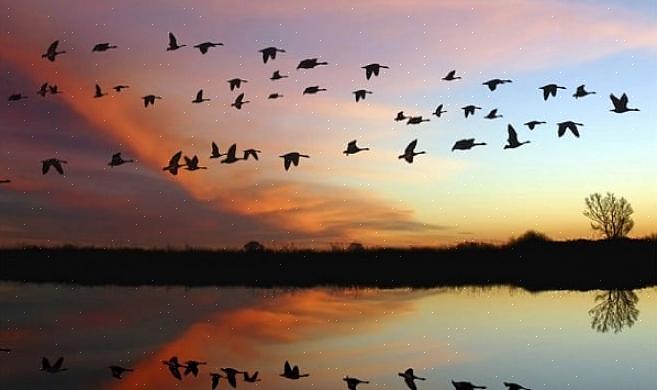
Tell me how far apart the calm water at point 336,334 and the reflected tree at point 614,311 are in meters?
0.05

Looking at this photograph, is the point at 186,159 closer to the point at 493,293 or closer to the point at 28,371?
the point at 28,371

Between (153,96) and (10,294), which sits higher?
(153,96)

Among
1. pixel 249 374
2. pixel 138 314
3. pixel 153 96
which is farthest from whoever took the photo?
pixel 138 314

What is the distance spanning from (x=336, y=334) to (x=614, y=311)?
14079mm

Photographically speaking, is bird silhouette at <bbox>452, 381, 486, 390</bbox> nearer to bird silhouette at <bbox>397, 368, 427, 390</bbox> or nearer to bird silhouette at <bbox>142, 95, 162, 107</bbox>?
bird silhouette at <bbox>397, 368, 427, 390</bbox>

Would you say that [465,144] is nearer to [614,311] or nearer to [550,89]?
[550,89]

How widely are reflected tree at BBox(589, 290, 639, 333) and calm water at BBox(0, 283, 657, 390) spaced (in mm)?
51

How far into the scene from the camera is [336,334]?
30.5m

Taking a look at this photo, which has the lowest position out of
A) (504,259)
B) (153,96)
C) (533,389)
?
(533,389)

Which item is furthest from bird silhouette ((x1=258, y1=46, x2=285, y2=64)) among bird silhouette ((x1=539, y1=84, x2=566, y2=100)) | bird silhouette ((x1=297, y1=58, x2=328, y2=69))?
bird silhouette ((x1=539, y1=84, x2=566, y2=100))

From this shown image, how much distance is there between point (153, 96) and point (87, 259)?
47.8 m

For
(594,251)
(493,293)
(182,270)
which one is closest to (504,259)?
(594,251)

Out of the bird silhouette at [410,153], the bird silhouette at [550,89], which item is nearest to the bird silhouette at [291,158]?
the bird silhouette at [410,153]

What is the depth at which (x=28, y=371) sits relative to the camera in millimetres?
23578
